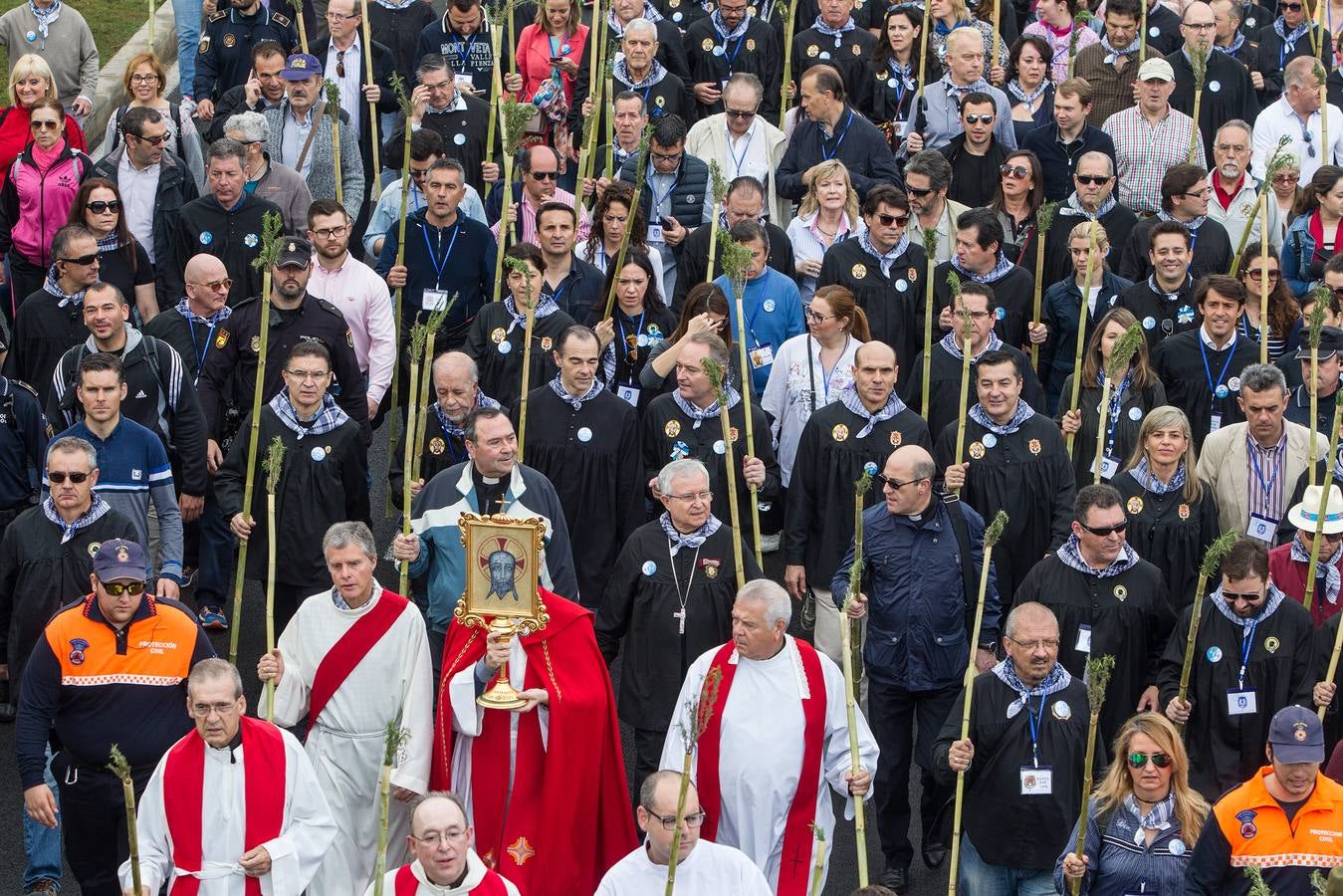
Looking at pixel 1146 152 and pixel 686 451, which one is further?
pixel 1146 152

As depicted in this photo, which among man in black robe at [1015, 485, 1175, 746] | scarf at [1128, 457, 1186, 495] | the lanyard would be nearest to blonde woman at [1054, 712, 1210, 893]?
man in black robe at [1015, 485, 1175, 746]

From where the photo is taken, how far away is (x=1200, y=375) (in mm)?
13188

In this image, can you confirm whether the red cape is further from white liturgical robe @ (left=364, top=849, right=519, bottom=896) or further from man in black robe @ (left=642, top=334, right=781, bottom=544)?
man in black robe @ (left=642, top=334, right=781, bottom=544)

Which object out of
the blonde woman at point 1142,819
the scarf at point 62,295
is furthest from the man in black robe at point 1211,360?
the scarf at point 62,295

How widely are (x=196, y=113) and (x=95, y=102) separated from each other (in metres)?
2.27

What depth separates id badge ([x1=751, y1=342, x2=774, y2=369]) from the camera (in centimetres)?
1360

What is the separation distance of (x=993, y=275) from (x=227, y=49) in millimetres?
6401

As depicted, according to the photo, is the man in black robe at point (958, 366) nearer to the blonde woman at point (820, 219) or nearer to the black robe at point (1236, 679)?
the blonde woman at point (820, 219)

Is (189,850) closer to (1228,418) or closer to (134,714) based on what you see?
(134,714)

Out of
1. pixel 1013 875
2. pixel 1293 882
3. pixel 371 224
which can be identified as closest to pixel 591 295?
pixel 371 224

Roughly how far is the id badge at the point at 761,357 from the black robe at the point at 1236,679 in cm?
349

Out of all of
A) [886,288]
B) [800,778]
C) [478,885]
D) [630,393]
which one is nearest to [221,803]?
[478,885]

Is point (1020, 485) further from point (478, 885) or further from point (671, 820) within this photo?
point (478, 885)

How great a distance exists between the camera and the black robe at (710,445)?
12289 millimetres
